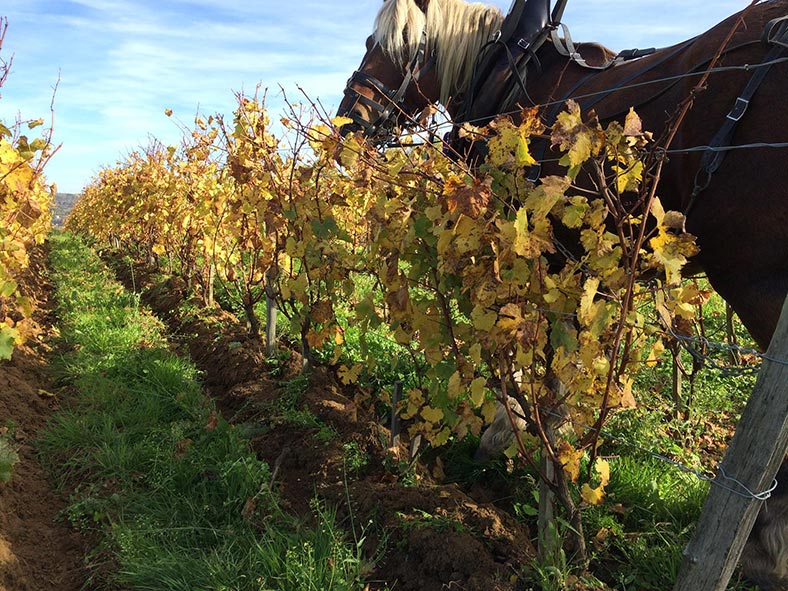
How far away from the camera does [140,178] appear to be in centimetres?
830

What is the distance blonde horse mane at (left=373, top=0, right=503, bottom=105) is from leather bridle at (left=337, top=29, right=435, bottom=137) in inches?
1.9

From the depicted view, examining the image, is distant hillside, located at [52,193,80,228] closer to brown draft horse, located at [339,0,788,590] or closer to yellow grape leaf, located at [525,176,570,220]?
brown draft horse, located at [339,0,788,590]

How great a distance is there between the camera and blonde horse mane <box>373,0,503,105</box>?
10.5 feet

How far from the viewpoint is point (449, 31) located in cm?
321

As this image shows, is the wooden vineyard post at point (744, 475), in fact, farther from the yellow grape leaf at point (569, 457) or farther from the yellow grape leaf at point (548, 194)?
the yellow grape leaf at point (548, 194)

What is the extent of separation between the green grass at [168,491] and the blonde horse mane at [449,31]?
2.47 m

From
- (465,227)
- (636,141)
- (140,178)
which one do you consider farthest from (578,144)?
(140,178)

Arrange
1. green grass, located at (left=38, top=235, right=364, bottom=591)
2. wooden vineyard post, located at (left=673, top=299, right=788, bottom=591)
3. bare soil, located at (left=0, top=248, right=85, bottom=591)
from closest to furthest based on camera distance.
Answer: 1. wooden vineyard post, located at (left=673, top=299, right=788, bottom=591)
2. green grass, located at (left=38, top=235, right=364, bottom=591)
3. bare soil, located at (left=0, top=248, right=85, bottom=591)

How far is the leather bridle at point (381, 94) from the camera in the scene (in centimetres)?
328

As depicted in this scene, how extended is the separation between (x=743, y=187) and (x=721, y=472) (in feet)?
3.02

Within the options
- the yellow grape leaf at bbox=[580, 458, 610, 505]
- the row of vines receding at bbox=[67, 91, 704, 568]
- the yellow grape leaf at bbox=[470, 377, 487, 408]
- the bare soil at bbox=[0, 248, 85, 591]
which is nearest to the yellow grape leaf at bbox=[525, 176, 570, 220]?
the row of vines receding at bbox=[67, 91, 704, 568]

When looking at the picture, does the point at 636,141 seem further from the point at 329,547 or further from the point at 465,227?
the point at 329,547

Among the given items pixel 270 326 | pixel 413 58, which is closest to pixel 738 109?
pixel 413 58

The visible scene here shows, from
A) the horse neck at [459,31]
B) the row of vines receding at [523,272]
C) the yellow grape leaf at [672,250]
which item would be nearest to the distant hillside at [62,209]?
the horse neck at [459,31]
